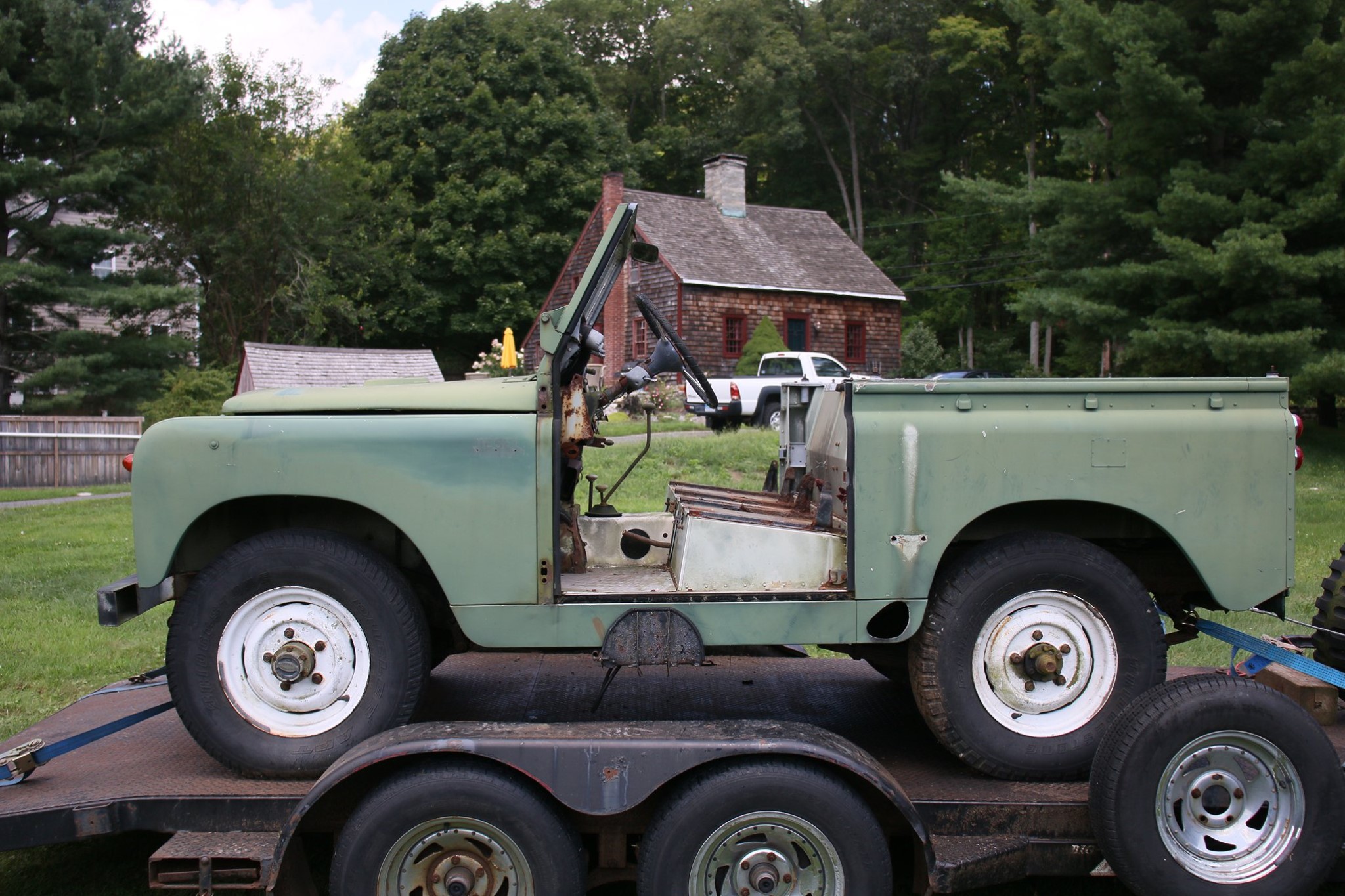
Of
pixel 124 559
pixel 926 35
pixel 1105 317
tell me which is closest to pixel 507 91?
pixel 926 35

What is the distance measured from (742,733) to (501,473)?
3.78ft

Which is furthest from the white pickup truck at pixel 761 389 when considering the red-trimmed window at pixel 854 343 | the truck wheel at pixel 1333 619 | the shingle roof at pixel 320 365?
the truck wheel at pixel 1333 619

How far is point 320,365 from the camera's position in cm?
2641

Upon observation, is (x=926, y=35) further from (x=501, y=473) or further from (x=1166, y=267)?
(x=501, y=473)

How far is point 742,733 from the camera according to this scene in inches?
131

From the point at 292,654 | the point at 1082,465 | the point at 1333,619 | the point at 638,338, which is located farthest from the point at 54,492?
the point at 1333,619

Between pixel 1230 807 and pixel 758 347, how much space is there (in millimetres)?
26814

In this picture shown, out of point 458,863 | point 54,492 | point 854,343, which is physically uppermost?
point 854,343

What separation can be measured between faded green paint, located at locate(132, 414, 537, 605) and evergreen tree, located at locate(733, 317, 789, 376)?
971 inches

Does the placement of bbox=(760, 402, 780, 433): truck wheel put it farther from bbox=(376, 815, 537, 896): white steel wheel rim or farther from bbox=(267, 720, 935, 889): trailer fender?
bbox=(376, 815, 537, 896): white steel wheel rim

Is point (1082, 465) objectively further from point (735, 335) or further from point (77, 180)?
point (735, 335)

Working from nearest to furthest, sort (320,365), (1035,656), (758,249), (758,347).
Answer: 1. (1035,656)
2. (320,365)
3. (758,347)
4. (758,249)

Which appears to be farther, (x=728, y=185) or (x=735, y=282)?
(x=728, y=185)

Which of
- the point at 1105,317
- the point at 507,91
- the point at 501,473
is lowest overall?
the point at 501,473
